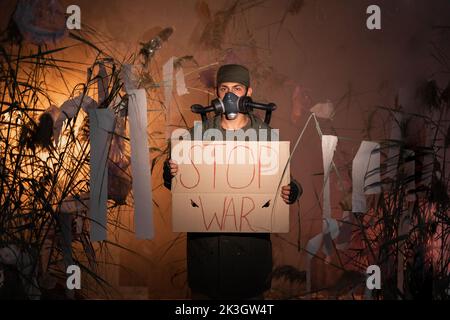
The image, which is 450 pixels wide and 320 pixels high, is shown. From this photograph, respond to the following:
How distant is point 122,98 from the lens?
13.0 feet

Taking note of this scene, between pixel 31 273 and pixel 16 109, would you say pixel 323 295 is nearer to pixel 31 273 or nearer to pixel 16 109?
pixel 31 273

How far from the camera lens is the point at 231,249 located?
369cm

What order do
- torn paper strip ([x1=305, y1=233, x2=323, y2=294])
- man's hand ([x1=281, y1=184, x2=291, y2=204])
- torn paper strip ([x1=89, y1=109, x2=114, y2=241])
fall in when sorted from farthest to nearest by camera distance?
torn paper strip ([x1=305, y1=233, x2=323, y2=294]), torn paper strip ([x1=89, y1=109, x2=114, y2=241]), man's hand ([x1=281, y1=184, x2=291, y2=204])

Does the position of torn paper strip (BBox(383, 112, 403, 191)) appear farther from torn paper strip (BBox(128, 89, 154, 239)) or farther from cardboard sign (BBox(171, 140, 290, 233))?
torn paper strip (BBox(128, 89, 154, 239))

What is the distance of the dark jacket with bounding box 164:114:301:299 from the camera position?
3.67m

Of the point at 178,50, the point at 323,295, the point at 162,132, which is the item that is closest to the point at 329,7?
the point at 178,50

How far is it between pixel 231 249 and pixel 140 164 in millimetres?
632

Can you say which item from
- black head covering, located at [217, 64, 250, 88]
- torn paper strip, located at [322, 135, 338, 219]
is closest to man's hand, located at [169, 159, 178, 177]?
black head covering, located at [217, 64, 250, 88]

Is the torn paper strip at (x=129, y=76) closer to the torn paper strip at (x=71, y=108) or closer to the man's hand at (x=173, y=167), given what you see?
the torn paper strip at (x=71, y=108)

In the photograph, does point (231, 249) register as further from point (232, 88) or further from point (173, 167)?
point (232, 88)

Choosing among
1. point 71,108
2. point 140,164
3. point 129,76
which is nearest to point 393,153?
point 140,164

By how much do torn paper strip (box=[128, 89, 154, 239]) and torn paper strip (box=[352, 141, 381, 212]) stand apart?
1.00m

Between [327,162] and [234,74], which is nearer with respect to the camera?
[234,74]

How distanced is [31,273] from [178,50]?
1288mm
